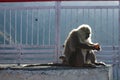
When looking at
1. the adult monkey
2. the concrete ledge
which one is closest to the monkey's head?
the adult monkey

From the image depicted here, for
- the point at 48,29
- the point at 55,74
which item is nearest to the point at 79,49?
the point at 55,74

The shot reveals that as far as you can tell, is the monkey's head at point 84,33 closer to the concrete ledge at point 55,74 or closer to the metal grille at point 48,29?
the metal grille at point 48,29

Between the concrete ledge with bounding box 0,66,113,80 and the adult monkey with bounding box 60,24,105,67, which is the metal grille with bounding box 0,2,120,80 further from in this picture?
the concrete ledge with bounding box 0,66,113,80

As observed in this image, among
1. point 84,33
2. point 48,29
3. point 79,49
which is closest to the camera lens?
point 79,49

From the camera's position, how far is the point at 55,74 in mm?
5777

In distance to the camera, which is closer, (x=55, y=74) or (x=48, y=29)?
(x=55, y=74)

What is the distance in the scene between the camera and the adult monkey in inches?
275

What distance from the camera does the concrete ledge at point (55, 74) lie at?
5.78m

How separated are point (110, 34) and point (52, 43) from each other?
118cm

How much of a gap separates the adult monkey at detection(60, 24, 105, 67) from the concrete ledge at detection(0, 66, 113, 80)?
1.07m

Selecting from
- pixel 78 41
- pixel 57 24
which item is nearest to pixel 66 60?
pixel 78 41

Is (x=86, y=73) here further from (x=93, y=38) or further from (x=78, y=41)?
(x=93, y=38)

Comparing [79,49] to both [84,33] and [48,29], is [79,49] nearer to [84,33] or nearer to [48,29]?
[84,33]

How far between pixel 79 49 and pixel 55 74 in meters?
1.44
